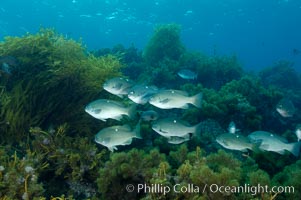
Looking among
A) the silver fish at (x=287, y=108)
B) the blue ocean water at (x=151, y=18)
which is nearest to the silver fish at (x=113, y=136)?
the silver fish at (x=287, y=108)

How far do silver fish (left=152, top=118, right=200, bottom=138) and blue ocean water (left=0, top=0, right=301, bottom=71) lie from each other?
3031cm

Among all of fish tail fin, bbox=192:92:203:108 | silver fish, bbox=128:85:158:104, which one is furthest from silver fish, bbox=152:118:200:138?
silver fish, bbox=128:85:158:104

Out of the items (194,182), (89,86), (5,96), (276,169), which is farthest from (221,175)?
(5,96)

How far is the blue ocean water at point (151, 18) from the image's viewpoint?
45188 mm

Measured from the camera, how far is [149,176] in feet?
15.7

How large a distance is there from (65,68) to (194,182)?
4.93 m

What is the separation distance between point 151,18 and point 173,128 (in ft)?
157

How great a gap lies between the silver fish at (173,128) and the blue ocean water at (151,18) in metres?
30.3

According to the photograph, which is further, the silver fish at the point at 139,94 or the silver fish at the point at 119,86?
the silver fish at the point at 119,86

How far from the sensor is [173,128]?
19.4 ft

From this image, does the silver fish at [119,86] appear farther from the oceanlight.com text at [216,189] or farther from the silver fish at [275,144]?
the silver fish at [275,144]

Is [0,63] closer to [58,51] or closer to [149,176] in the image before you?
[58,51]

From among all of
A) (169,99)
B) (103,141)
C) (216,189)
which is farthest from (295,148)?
(103,141)

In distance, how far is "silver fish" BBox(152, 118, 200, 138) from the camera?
19.4 ft
